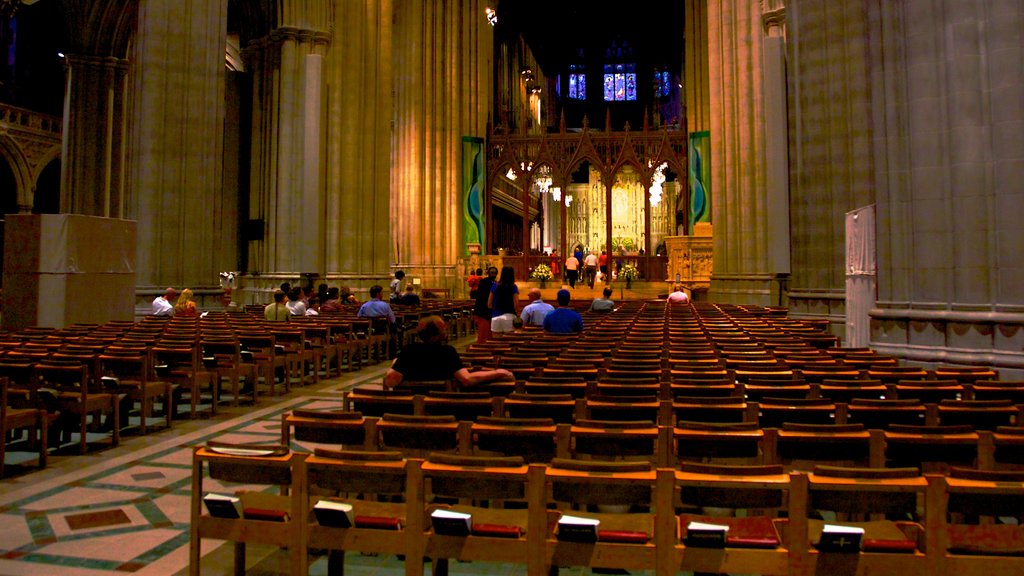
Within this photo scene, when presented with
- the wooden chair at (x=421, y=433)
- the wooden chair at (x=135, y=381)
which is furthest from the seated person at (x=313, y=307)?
the wooden chair at (x=421, y=433)

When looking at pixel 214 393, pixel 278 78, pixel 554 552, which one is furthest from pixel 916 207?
pixel 278 78

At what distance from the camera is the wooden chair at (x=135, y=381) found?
6574mm

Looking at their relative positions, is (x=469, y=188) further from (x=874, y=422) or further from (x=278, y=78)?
(x=874, y=422)

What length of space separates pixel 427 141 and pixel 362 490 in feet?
92.7

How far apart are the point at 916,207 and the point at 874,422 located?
5.28 m

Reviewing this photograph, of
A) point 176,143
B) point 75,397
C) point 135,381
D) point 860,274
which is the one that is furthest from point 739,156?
point 75,397

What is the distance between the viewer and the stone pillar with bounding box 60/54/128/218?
24.5m

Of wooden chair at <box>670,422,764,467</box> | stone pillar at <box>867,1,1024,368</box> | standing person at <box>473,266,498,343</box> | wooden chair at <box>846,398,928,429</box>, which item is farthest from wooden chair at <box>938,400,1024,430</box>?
standing person at <box>473,266,498,343</box>

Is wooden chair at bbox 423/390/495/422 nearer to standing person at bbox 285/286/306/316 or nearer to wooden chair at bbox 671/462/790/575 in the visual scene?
wooden chair at bbox 671/462/790/575

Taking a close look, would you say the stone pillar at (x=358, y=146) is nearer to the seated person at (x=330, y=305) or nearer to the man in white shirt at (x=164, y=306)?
the seated person at (x=330, y=305)

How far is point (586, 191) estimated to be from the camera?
4450cm

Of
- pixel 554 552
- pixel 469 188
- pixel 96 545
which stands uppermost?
pixel 469 188

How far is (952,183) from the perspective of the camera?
783 centimetres

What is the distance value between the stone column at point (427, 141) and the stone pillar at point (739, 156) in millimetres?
12624
